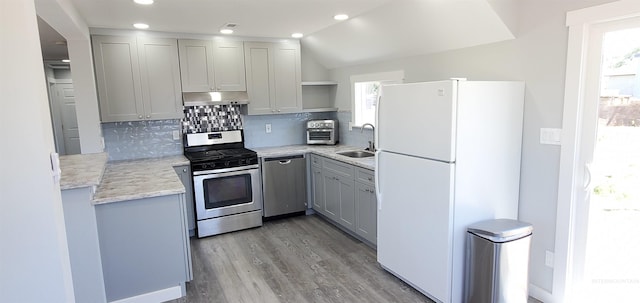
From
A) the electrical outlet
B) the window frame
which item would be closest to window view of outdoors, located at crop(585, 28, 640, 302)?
the electrical outlet

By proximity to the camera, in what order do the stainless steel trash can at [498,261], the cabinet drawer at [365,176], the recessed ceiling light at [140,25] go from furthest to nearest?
the recessed ceiling light at [140,25]
the cabinet drawer at [365,176]
the stainless steel trash can at [498,261]

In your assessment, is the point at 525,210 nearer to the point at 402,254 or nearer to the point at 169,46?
the point at 402,254

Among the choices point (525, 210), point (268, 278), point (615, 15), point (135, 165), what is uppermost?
point (615, 15)

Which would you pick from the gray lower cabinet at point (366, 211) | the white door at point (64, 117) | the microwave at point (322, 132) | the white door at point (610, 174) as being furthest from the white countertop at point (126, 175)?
the white door at point (64, 117)

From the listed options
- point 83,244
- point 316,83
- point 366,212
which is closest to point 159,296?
point 83,244

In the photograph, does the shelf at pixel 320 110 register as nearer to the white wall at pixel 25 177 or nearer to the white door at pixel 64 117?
the white wall at pixel 25 177

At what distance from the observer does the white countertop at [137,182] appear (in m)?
2.56

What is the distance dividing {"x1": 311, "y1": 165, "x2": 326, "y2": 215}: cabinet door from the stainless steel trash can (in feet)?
7.16

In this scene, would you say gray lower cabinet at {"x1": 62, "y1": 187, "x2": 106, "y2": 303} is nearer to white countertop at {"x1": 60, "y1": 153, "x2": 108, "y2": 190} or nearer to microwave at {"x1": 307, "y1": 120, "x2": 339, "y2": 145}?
white countertop at {"x1": 60, "y1": 153, "x2": 108, "y2": 190}

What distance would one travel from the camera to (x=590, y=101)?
2297 mm

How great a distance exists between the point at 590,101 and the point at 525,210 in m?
0.88

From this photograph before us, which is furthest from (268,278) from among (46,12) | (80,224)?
(46,12)

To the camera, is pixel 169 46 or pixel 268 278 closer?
pixel 268 278

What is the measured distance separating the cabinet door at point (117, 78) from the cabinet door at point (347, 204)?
2.38 meters
